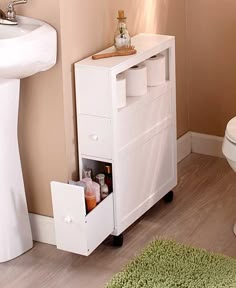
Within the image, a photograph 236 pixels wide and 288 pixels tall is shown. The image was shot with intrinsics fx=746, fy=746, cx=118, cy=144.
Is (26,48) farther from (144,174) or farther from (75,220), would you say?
(144,174)

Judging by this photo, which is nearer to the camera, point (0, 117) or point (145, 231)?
point (0, 117)

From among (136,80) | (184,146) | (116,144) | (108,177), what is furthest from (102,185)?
(184,146)

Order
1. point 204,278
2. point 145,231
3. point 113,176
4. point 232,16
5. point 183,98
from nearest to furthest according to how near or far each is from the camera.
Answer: point 204,278, point 113,176, point 145,231, point 232,16, point 183,98

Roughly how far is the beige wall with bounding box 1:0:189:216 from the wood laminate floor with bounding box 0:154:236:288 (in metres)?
0.23

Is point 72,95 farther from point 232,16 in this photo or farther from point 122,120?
point 232,16

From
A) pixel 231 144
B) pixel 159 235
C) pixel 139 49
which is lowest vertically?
pixel 159 235

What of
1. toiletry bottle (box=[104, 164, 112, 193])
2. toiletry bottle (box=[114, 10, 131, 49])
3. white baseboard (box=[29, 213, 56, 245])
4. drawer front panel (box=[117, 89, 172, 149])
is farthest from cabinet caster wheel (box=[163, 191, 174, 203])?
toiletry bottle (box=[114, 10, 131, 49])

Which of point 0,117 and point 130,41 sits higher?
point 130,41

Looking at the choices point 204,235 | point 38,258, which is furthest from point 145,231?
point 38,258

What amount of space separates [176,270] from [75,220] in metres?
0.39

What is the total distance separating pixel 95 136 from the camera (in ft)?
8.80

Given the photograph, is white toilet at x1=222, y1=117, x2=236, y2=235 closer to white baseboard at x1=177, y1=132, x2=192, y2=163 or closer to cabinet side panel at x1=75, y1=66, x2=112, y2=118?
cabinet side panel at x1=75, y1=66, x2=112, y2=118

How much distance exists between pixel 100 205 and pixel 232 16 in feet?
3.81

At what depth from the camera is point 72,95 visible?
2686 millimetres
